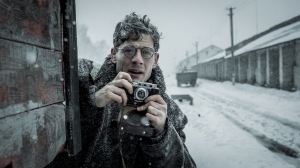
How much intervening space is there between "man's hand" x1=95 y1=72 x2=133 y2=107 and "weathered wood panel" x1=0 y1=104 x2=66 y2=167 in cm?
55

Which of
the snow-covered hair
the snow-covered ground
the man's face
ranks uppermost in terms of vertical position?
the snow-covered hair

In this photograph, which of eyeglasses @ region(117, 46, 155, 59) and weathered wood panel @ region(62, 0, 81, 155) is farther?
eyeglasses @ region(117, 46, 155, 59)

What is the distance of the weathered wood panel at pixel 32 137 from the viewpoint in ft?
2.06

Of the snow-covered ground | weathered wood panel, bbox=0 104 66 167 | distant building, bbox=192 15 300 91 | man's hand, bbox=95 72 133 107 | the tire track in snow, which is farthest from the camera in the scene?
distant building, bbox=192 15 300 91

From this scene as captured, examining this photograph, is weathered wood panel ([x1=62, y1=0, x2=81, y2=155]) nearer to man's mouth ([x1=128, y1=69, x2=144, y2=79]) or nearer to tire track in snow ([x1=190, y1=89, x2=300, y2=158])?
man's mouth ([x1=128, y1=69, x2=144, y2=79])

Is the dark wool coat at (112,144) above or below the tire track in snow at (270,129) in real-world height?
above

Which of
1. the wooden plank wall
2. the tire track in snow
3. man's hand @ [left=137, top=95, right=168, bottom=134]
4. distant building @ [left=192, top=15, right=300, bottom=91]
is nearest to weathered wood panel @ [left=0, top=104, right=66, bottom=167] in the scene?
the wooden plank wall

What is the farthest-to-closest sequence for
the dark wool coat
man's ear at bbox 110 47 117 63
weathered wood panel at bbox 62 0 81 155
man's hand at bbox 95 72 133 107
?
man's ear at bbox 110 47 117 63, the dark wool coat, man's hand at bbox 95 72 133 107, weathered wood panel at bbox 62 0 81 155

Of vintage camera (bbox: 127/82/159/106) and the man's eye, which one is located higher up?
the man's eye

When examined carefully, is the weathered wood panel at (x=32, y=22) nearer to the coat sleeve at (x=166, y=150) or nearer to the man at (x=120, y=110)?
the man at (x=120, y=110)

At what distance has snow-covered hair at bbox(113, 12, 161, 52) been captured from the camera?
222 centimetres

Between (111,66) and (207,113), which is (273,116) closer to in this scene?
(207,113)

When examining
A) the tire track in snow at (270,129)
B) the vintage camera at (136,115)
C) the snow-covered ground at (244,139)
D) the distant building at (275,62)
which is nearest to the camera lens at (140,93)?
the vintage camera at (136,115)

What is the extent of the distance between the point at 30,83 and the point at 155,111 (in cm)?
108
